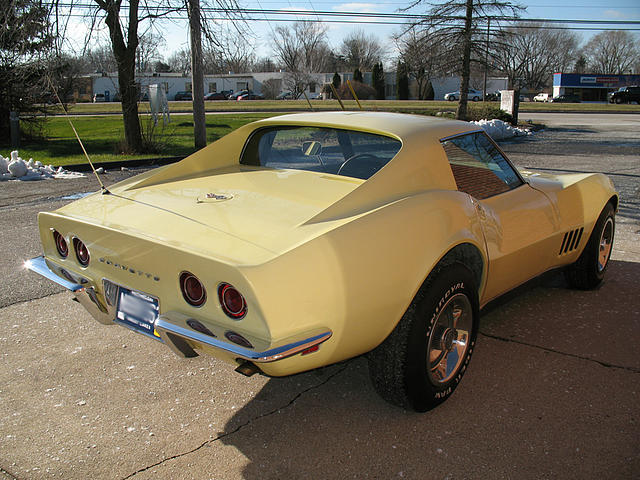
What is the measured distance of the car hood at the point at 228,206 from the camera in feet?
8.43

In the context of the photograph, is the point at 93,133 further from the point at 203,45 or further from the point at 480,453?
the point at 480,453

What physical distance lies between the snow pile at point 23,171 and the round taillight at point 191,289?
364 inches

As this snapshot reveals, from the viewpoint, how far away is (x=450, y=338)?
9.75ft

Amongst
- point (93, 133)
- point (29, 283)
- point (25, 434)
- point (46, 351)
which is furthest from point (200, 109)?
point (25, 434)

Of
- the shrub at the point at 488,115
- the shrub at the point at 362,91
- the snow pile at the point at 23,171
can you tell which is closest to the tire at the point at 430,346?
the snow pile at the point at 23,171

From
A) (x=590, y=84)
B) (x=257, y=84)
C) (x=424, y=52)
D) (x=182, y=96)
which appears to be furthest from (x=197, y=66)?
(x=590, y=84)

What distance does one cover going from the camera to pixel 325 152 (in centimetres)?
356

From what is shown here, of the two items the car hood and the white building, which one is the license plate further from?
the white building

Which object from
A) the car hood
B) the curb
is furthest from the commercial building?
the car hood

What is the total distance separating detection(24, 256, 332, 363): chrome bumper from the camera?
87.1 inches

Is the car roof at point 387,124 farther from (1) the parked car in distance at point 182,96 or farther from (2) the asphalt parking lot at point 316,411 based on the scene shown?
(1) the parked car in distance at point 182,96

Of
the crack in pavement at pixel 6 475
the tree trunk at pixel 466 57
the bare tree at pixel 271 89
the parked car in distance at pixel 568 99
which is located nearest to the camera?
the crack in pavement at pixel 6 475

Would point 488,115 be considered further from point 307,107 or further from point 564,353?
point 564,353

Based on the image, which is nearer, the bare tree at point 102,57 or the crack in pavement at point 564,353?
the crack in pavement at point 564,353
